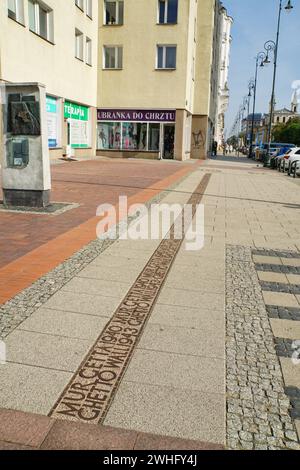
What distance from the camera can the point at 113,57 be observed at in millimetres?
31391

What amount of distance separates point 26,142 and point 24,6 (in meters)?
13.4

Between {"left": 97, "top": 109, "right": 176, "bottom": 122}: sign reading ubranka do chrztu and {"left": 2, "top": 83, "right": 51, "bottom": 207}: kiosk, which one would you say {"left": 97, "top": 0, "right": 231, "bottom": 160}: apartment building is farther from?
{"left": 2, "top": 83, "right": 51, "bottom": 207}: kiosk

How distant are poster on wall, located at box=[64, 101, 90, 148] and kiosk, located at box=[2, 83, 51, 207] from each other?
17.8 m

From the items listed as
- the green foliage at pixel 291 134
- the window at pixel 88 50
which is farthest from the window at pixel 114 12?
the green foliage at pixel 291 134

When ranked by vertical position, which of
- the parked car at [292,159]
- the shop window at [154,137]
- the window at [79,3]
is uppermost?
the window at [79,3]

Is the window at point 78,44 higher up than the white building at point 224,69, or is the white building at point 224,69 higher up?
the white building at point 224,69

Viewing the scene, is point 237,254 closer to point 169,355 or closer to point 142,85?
point 169,355

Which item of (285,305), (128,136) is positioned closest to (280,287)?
(285,305)

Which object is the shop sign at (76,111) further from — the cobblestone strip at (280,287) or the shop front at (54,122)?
the cobblestone strip at (280,287)

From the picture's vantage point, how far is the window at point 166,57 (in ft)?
100

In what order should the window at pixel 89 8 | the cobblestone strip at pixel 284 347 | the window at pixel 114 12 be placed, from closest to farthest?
the cobblestone strip at pixel 284 347 < the window at pixel 89 8 < the window at pixel 114 12

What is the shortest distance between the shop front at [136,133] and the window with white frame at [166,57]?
3070mm

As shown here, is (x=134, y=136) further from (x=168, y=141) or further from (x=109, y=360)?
(x=109, y=360)
